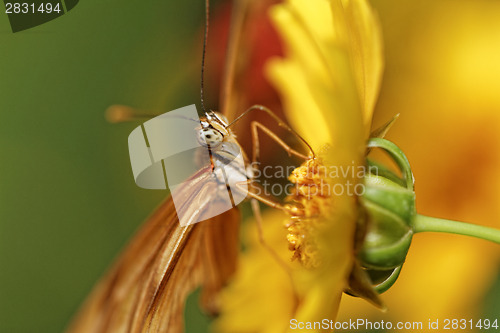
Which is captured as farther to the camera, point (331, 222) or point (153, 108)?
point (153, 108)

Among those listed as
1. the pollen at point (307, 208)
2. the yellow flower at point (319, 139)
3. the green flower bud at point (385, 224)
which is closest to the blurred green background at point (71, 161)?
the yellow flower at point (319, 139)

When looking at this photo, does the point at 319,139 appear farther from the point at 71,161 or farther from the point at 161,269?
the point at 71,161

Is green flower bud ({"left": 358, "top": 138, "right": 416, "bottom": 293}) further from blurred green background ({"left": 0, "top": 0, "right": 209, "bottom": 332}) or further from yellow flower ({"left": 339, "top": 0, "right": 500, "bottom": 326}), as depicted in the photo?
blurred green background ({"left": 0, "top": 0, "right": 209, "bottom": 332})

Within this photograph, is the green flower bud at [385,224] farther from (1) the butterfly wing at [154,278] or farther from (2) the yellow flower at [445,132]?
(2) the yellow flower at [445,132]

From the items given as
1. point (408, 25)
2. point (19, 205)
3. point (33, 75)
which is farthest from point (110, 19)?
point (408, 25)

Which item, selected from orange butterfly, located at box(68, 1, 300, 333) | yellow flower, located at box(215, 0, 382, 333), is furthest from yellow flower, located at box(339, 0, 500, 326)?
orange butterfly, located at box(68, 1, 300, 333)

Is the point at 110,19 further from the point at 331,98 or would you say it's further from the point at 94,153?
the point at 331,98

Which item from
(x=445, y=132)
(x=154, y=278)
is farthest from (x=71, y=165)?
(x=445, y=132)
